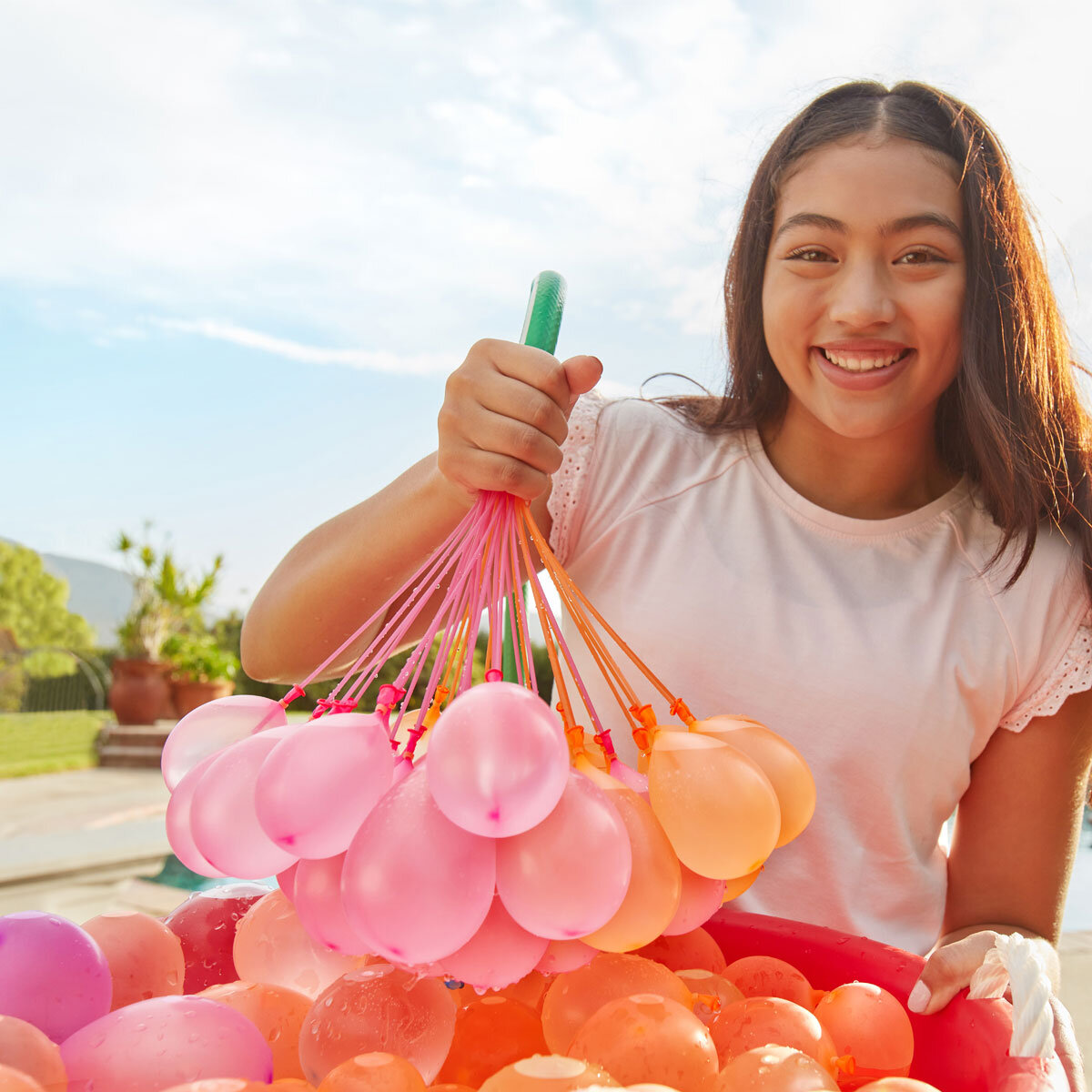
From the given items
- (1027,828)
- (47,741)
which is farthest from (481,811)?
(47,741)

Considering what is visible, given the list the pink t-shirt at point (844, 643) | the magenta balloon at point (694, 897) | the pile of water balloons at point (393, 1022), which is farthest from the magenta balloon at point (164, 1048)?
the pink t-shirt at point (844, 643)

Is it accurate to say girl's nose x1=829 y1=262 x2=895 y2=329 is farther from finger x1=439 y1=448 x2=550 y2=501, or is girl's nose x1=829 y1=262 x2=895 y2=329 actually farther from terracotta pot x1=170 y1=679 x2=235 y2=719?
terracotta pot x1=170 y1=679 x2=235 y2=719

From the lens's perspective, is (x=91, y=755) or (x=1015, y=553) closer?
(x=1015, y=553)

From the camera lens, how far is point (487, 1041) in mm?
503

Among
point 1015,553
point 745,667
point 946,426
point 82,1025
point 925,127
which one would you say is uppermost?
point 925,127

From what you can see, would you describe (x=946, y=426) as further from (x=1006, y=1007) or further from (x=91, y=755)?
(x=91, y=755)

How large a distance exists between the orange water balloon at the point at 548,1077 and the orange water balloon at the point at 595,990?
0.09 m

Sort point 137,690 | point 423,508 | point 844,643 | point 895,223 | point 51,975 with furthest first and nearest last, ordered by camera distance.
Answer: point 137,690, point 844,643, point 895,223, point 423,508, point 51,975

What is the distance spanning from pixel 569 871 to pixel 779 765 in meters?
0.16

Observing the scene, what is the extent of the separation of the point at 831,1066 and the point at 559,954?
16cm

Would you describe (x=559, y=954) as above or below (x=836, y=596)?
below

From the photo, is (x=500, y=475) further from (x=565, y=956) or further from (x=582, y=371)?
(x=565, y=956)

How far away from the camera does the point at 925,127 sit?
97 centimetres

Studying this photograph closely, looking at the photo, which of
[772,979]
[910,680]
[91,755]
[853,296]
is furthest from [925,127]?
[91,755]
